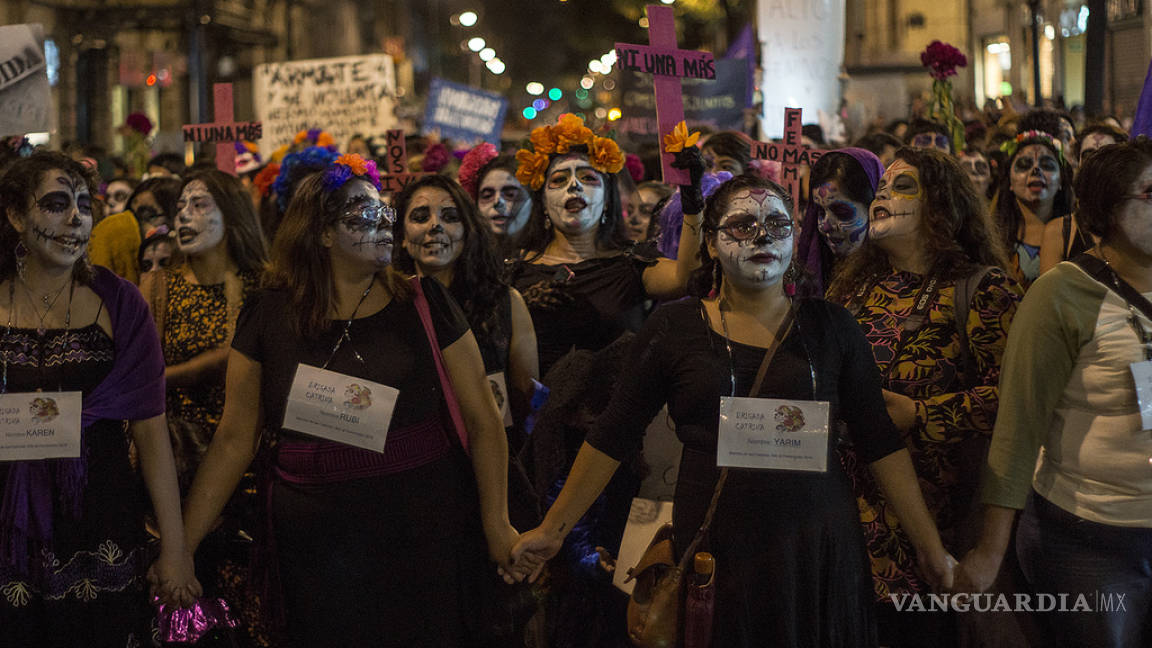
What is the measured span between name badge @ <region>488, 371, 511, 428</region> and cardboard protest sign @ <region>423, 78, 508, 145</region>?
9.12 metres

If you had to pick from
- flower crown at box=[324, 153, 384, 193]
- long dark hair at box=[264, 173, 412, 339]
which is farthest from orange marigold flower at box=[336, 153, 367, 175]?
long dark hair at box=[264, 173, 412, 339]

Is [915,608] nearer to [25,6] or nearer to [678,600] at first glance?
[678,600]

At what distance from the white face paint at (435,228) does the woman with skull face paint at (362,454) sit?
970mm

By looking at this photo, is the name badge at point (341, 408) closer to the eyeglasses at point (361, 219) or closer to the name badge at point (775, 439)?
the eyeglasses at point (361, 219)

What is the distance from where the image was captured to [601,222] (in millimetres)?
6113

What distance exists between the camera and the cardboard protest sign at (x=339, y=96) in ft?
45.4

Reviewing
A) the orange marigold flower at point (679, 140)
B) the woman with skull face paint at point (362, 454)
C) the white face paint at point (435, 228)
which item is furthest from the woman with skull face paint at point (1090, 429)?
the white face paint at point (435, 228)

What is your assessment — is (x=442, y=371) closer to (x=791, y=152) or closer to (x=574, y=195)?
(x=574, y=195)

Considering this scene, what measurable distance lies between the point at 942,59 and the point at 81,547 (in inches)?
290

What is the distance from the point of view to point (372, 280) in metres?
4.16

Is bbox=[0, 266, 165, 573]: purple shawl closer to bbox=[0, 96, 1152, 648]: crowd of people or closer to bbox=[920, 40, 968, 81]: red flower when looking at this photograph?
bbox=[0, 96, 1152, 648]: crowd of people

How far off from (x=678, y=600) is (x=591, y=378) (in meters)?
1.47

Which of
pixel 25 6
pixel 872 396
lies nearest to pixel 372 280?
pixel 872 396

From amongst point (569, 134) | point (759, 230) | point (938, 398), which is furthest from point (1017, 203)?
point (759, 230)
